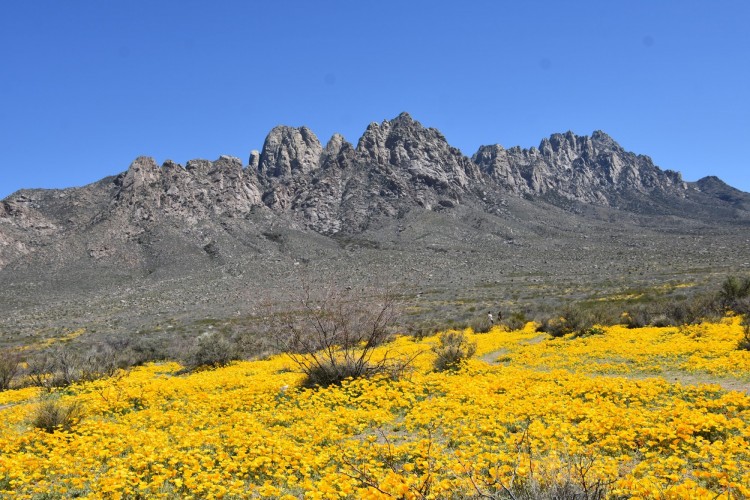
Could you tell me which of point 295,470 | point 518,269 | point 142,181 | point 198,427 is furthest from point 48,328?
point 142,181

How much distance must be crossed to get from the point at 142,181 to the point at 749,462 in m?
141

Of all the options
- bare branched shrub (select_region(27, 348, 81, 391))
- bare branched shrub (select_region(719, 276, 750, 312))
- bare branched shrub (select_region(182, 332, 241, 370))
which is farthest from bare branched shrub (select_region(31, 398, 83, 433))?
bare branched shrub (select_region(719, 276, 750, 312))

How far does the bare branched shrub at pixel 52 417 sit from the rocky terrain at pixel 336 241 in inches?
225

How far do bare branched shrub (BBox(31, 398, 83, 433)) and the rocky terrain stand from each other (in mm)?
5705

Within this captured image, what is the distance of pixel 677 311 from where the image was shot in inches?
969

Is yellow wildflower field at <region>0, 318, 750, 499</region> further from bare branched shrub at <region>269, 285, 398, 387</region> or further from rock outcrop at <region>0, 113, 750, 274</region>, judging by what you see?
rock outcrop at <region>0, 113, 750, 274</region>

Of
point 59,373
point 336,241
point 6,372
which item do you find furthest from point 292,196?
point 59,373

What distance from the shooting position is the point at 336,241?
122 m

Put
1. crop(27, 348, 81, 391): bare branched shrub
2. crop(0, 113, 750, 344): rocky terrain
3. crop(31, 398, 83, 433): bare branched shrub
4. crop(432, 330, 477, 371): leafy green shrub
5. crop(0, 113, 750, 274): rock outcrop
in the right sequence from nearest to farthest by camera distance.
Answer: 1. crop(31, 398, 83, 433): bare branched shrub
2. crop(432, 330, 477, 371): leafy green shrub
3. crop(27, 348, 81, 391): bare branched shrub
4. crop(0, 113, 750, 344): rocky terrain
5. crop(0, 113, 750, 274): rock outcrop

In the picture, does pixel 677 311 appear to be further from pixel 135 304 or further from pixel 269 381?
pixel 135 304

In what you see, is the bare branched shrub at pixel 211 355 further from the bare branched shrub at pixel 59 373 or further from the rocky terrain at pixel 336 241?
the rocky terrain at pixel 336 241

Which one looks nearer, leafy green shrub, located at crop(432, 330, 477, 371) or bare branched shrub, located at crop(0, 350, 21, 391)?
leafy green shrub, located at crop(432, 330, 477, 371)

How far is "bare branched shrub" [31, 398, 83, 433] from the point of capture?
33.6ft

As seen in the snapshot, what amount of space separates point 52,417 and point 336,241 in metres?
111
